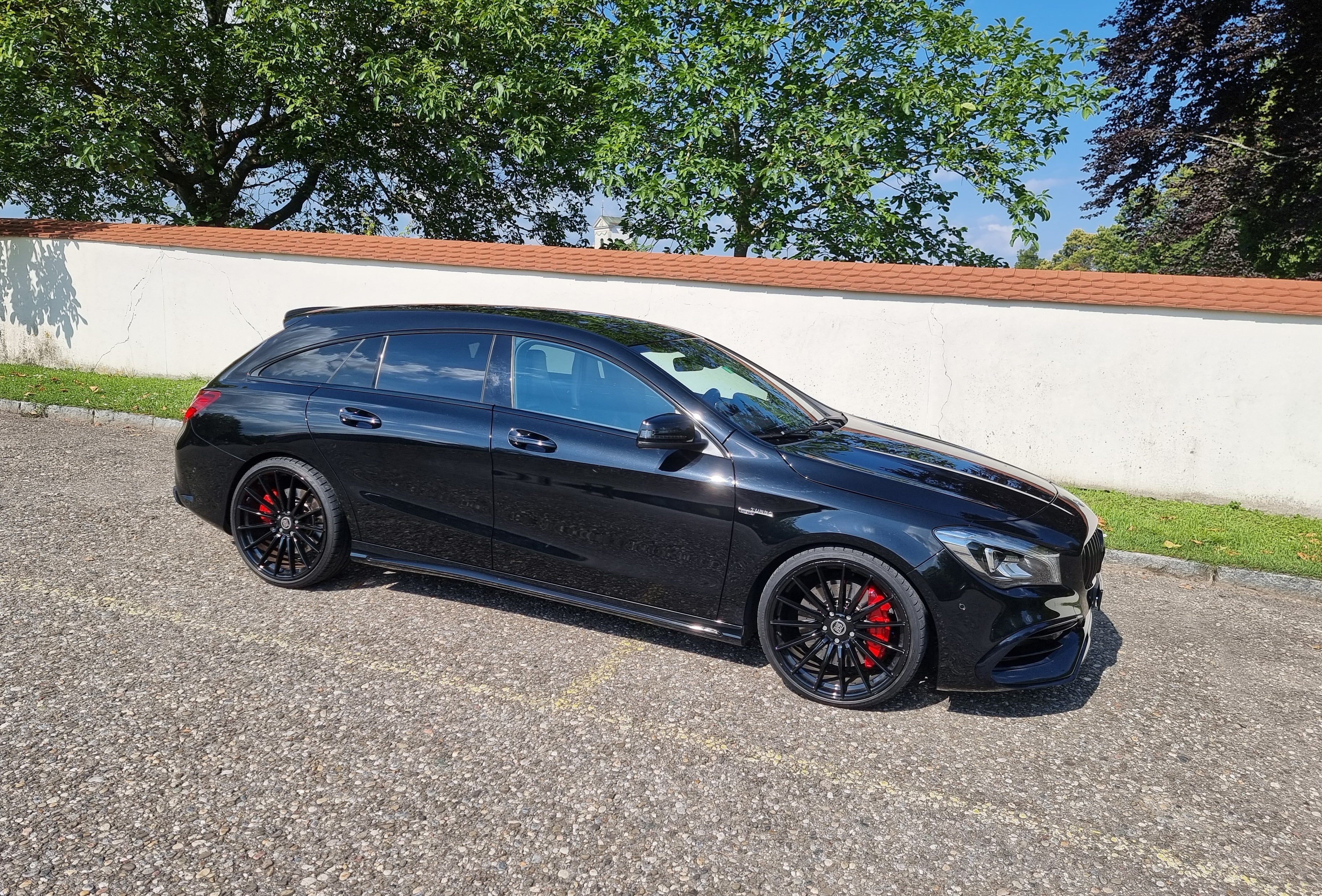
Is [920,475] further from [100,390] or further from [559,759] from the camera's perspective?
[100,390]

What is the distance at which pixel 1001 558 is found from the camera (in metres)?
3.52

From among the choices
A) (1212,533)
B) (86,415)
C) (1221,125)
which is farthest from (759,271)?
(1221,125)

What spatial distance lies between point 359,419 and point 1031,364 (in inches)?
283

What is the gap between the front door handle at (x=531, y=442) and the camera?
4.10 meters

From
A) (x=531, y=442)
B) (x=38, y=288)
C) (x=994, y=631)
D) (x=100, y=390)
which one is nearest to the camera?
(x=994, y=631)

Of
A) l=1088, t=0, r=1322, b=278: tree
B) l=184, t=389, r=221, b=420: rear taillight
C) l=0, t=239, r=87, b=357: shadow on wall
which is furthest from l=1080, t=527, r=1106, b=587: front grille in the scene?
l=1088, t=0, r=1322, b=278: tree

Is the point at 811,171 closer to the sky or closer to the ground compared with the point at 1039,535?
closer to the sky

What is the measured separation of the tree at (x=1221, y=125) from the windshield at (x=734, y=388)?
15.5m

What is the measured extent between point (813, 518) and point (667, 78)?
11.1 meters

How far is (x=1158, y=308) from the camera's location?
8.50 meters

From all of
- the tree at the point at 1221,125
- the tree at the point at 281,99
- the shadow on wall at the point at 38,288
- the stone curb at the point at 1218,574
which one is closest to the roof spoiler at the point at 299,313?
the stone curb at the point at 1218,574

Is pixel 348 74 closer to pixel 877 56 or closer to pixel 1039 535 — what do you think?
pixel 877 56

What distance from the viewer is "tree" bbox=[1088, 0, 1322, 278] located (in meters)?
15.4

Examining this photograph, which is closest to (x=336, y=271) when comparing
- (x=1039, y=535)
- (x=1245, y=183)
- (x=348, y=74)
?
(x=348, y=74)
